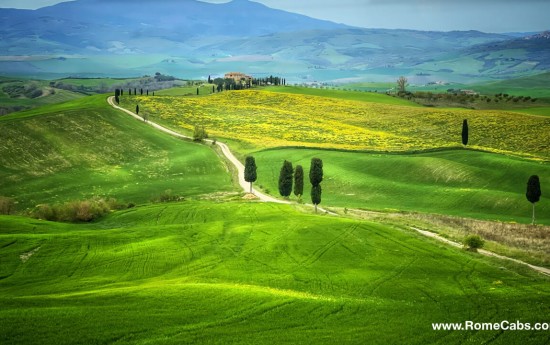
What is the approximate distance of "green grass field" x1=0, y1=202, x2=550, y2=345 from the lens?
1096 inches

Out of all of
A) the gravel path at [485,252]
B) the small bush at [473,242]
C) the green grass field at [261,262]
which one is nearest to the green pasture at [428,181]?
the green grass field at [261,262]

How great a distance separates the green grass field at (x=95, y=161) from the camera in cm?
8744

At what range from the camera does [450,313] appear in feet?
105

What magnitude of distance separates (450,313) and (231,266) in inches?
687

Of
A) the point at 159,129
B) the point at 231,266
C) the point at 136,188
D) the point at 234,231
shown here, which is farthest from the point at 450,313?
the point at 159,129

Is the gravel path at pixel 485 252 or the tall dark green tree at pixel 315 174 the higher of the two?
the tall dark green tree at pixel 315 174

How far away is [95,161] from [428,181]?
60632 millimetres

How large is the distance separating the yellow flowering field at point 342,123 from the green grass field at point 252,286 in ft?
218

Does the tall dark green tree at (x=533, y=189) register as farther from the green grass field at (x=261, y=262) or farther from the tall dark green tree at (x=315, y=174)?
the tall dark green tree at (x=315, y=174)

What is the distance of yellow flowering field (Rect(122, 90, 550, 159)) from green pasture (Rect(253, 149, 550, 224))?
11.2m

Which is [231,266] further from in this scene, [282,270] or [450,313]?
[450,313]

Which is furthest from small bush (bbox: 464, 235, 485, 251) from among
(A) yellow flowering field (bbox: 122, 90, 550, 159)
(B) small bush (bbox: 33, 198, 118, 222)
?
(A) yellow flowering field (bbox: 122, 90, 550, 159)

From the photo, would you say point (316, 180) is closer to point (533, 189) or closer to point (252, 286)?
point (533, 189)

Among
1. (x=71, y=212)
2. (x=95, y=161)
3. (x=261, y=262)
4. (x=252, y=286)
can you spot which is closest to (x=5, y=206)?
(x=71, y=212)
